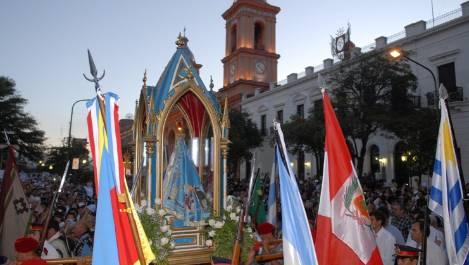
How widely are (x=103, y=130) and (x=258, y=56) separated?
141 feet

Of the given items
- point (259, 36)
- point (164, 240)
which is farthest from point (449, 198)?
point (259, 36)

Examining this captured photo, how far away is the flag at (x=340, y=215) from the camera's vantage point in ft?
15.9

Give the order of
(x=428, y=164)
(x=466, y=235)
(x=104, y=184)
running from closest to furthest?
(x=104, y=184)
(x=466, y=235)
(x=428, y=164)

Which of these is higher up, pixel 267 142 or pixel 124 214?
pixel 267 142

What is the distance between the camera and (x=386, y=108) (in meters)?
22.0

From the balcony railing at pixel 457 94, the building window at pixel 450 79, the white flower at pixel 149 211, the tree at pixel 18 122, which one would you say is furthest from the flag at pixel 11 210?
the tree at pixel 18 122

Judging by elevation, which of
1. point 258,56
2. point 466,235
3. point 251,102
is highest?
point 258,56

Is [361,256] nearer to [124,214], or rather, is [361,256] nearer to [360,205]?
[360,205]

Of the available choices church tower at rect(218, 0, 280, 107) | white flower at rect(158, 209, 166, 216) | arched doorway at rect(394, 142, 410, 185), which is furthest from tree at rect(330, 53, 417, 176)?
church tower at rect(218, 0, 280, 107)

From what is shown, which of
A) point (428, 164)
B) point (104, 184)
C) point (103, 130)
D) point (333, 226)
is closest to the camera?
point (104, 184)

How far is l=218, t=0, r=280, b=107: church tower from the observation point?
45.0 m

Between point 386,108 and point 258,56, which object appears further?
point 258,56

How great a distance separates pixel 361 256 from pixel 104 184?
316 cm

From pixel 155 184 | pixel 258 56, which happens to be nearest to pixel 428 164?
pixel 155 184
